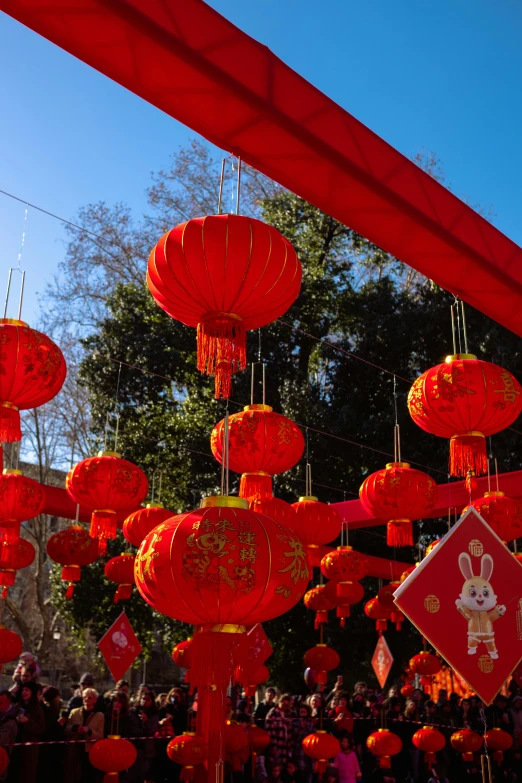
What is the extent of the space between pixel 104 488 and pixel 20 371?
176 cm

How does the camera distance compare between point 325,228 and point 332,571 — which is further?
point 325,228

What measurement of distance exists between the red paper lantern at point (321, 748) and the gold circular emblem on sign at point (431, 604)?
4790mm

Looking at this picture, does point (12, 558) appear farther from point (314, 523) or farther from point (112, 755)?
point (314, 523)

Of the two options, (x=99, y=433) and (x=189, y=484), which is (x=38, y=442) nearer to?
(x=99, y=433)

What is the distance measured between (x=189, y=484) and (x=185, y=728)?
15.1 ft

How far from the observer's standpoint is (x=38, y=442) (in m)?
15.1

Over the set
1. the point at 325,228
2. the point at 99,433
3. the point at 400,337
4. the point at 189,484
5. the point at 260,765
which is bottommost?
the point at 260,765

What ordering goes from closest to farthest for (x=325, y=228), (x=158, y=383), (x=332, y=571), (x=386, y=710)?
(x=332, y=571)
(x=386, y=710)
(x=158, y=383)
(x=325, y=228)

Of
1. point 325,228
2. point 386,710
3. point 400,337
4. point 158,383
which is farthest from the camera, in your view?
point 325,228

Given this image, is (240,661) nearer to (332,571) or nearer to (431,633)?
(431,633)

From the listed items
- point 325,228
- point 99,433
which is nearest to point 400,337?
point 325,228

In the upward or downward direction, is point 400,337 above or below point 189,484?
above

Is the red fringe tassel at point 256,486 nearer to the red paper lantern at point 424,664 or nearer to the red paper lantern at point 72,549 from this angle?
the red paper lantern at point 72,549

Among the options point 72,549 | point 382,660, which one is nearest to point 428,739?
point 382,660
